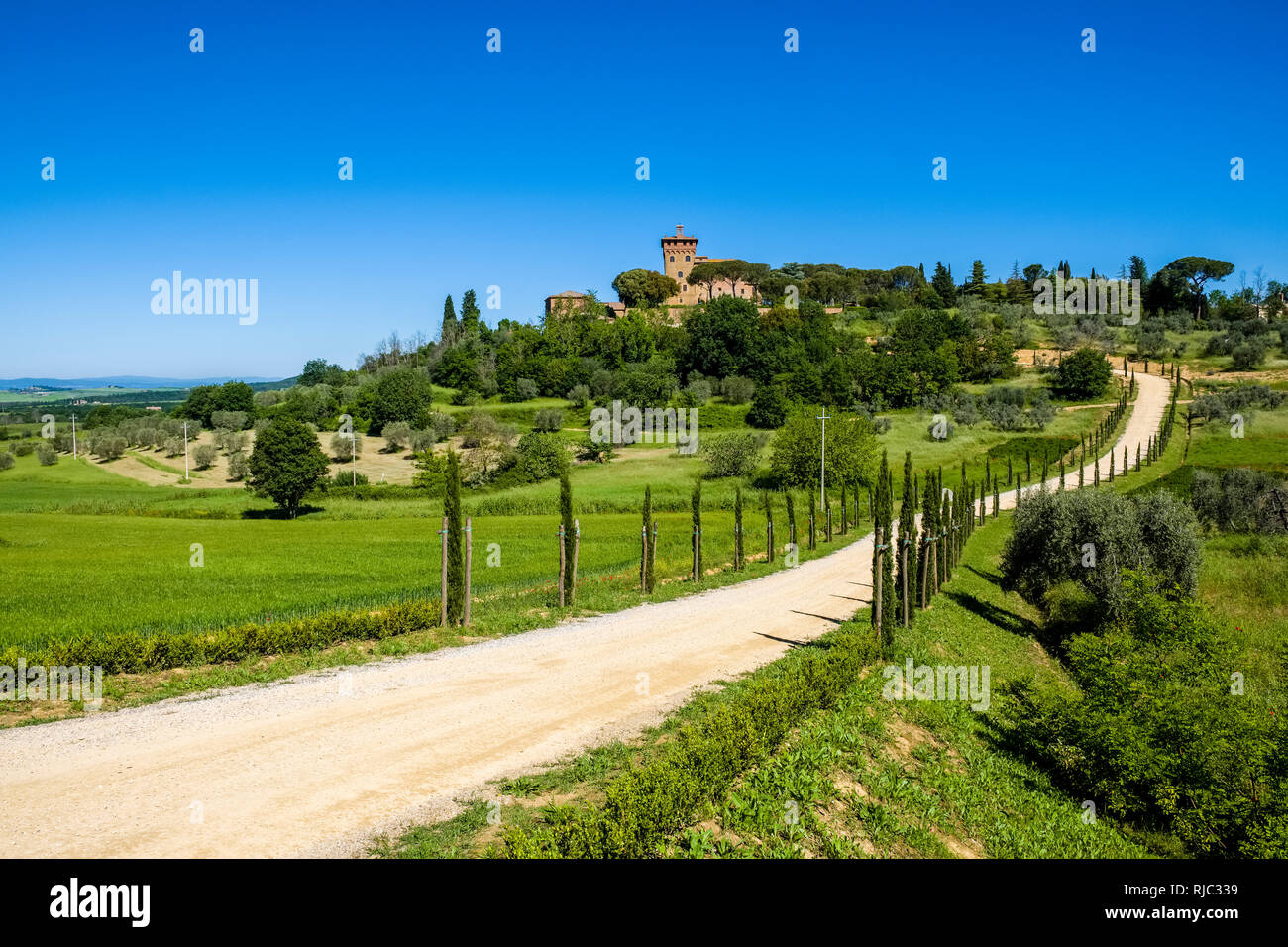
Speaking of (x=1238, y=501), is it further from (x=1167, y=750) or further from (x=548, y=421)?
(x=548, y=421)

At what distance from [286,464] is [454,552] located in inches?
2151

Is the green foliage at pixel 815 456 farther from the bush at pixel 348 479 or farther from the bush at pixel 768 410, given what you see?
the bush at pixel 348 479

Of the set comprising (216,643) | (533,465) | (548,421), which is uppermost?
(548,421)

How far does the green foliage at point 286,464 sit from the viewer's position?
68438mm

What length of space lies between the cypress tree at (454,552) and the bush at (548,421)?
83210 mm

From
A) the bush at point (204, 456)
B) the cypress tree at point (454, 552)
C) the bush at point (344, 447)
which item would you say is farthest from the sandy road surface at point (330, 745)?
the bush at point (204, 456)

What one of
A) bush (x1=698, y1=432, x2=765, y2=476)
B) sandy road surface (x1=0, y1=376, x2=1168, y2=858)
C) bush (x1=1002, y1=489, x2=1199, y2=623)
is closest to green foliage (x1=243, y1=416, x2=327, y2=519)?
bush (x1=698, y1=432, x2=765, y2=476)

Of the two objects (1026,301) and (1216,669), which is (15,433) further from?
(1026,301)

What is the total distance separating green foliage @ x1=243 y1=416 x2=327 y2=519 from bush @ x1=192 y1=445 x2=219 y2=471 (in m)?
34.2

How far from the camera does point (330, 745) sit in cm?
1173

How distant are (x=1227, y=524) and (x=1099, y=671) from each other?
39376 millimetres

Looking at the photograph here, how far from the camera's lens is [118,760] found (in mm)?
10781

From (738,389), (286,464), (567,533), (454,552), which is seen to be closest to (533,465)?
(286,464)
